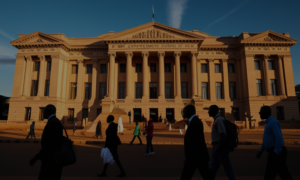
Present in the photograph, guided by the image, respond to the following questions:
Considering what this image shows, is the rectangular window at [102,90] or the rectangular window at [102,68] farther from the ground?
the rectangular window at [102,68]

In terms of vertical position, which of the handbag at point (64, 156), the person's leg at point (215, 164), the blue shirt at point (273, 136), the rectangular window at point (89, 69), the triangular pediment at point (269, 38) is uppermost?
the triangular pediment at point (269, 38)

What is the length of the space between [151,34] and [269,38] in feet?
73.9

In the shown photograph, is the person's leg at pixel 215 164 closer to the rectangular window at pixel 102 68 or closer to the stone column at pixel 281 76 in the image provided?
the rectangular window at pixel 102 68

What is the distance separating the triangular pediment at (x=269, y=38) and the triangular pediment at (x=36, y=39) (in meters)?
36.5

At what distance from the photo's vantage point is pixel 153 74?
39.0 meters

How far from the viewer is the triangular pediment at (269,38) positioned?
120ft

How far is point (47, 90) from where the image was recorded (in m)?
38.3

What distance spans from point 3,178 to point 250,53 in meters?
40.2

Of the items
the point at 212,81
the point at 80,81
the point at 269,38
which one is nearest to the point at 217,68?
the point at 212,81

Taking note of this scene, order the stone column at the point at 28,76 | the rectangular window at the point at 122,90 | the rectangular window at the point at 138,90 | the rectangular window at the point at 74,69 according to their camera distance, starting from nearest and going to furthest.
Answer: the stone column at the point at 28,76
the rectangular window at the point at 138,90
the rectangular window at the point at 122,90
the rectangular window at the point at 74,69

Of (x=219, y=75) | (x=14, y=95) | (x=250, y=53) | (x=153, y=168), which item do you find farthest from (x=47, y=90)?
(x=250, y=53)

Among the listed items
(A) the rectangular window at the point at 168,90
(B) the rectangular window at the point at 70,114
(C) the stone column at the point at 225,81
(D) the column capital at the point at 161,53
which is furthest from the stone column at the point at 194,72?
(B) the rectangular window at the point at 70,114

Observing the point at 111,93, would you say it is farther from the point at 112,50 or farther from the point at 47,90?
the point at 47,90

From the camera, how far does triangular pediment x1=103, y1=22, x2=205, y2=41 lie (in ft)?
117
